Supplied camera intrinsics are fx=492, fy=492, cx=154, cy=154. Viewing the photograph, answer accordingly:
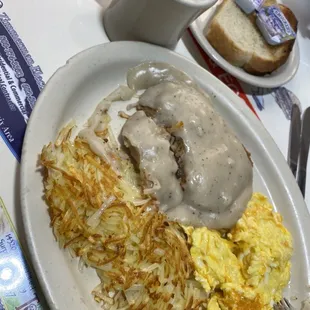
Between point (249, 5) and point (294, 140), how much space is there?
713 mm

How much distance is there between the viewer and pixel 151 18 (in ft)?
6.13

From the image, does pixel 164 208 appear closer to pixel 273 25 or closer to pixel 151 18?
pixel 151 18

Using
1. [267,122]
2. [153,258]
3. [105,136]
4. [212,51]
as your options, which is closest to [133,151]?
[105,136]

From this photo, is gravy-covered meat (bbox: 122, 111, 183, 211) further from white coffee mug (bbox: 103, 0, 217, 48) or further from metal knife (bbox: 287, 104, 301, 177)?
metal knife (bbox: 287, 104, 301, 177)

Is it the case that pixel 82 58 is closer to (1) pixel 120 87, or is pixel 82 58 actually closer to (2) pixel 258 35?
(1) pixel 120 87

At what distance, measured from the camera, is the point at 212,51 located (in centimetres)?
226

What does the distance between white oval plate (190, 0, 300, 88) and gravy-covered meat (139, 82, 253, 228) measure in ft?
1.51

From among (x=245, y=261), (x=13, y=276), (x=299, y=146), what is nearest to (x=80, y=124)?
(x=13, y=276)

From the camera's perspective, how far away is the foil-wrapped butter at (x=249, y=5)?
246 centimetres

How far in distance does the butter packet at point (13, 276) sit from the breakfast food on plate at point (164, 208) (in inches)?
4.8

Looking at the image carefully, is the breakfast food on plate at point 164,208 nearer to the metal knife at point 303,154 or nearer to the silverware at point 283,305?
the silverware at point 283,305

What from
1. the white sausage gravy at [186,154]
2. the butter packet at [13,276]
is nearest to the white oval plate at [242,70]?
the white sausage gravy at [186,154]

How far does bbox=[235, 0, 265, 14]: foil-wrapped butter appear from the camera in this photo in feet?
8.08

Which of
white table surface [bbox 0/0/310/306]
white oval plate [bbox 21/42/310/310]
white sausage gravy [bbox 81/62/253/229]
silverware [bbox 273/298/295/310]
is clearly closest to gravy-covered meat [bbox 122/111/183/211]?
white sausage gravy [bbox 81/62/253/229]
